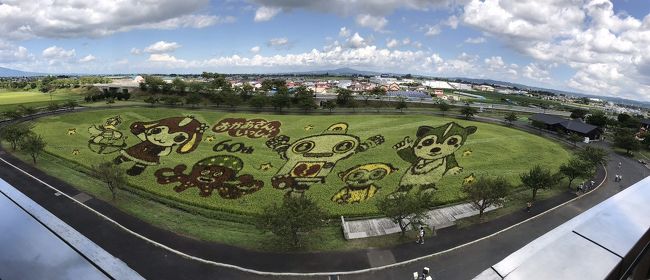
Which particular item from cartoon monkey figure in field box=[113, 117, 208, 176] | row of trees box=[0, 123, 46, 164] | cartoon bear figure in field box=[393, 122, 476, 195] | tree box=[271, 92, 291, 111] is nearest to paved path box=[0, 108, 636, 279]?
cartoon bear figure in field box=[393, 122, 476, 195]

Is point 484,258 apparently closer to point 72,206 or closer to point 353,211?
point 353,211

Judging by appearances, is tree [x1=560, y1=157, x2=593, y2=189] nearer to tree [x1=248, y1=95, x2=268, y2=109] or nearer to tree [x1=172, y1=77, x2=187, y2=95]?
tree [x1=248, y1=95, x2=268, y2=109]

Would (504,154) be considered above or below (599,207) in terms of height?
below

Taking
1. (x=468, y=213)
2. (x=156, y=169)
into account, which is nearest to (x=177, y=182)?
(x=156, y=169)

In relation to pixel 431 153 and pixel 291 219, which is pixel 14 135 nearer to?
pixel 291 219

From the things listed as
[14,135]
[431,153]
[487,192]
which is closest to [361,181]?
[431,153]
